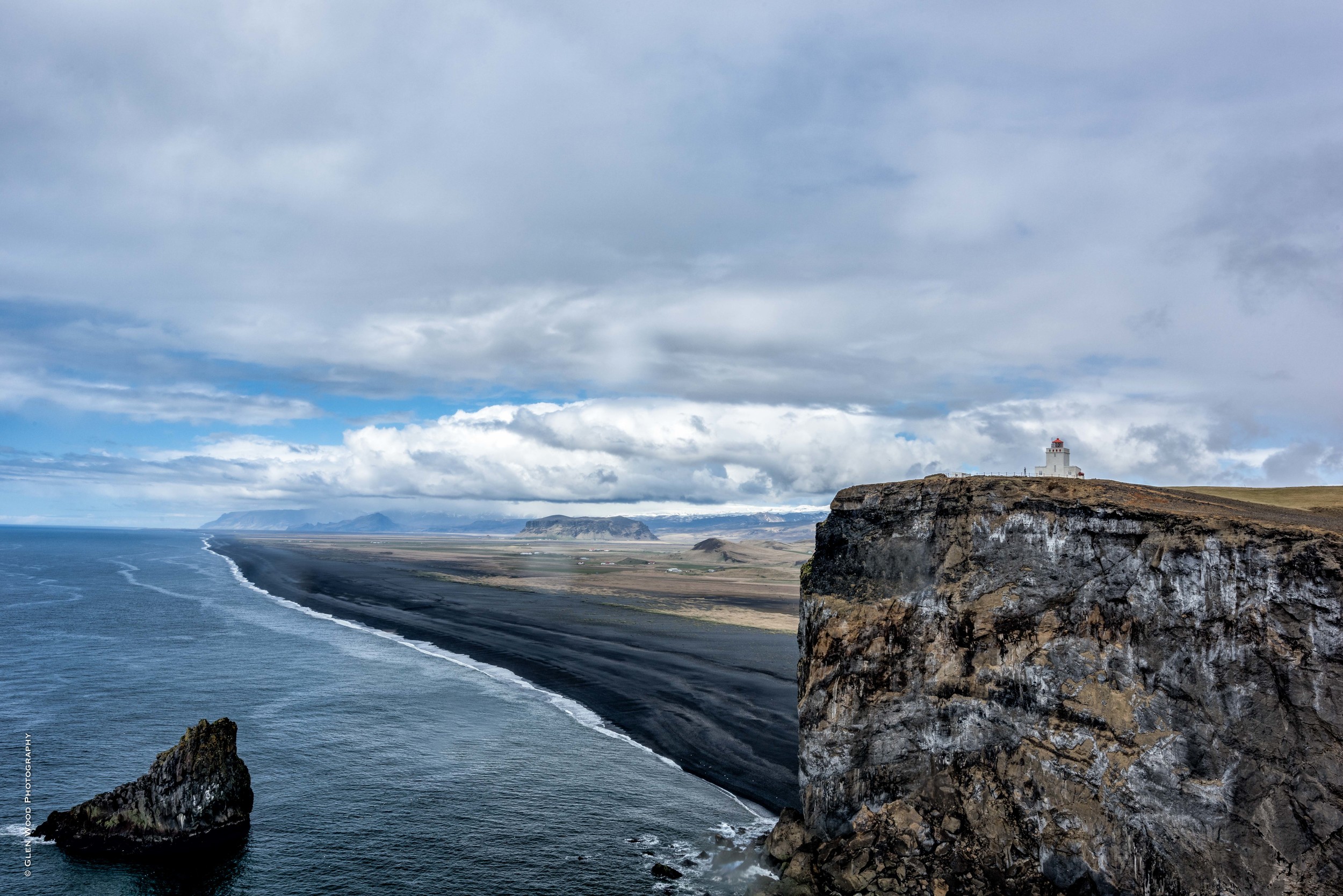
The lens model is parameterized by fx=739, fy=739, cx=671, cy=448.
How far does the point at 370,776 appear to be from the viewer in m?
49.5

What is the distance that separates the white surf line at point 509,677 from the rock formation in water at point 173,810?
1046 inches

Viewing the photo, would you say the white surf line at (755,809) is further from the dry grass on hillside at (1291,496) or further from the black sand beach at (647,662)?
the dry grass on hillside at (1291,496)

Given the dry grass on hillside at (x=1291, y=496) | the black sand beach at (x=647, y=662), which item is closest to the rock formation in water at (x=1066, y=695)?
the dry grass on hillside at (x=1291, y=496)

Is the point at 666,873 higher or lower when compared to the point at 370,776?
lower

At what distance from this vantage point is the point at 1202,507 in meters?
31.4

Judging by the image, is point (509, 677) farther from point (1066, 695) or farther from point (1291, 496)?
point (1291, 496)

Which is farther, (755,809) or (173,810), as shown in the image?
(755,809)

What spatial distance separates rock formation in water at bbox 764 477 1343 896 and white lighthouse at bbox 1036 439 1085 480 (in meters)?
6.01

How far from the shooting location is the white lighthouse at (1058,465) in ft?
137

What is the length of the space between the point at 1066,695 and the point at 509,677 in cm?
6089

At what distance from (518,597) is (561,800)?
110 metres

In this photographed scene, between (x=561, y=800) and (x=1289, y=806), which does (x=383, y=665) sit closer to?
(x=561, y=800)

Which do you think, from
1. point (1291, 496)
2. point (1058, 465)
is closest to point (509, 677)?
point (1058, 465)

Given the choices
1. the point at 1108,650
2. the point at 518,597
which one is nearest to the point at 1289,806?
the point at 1108,650
